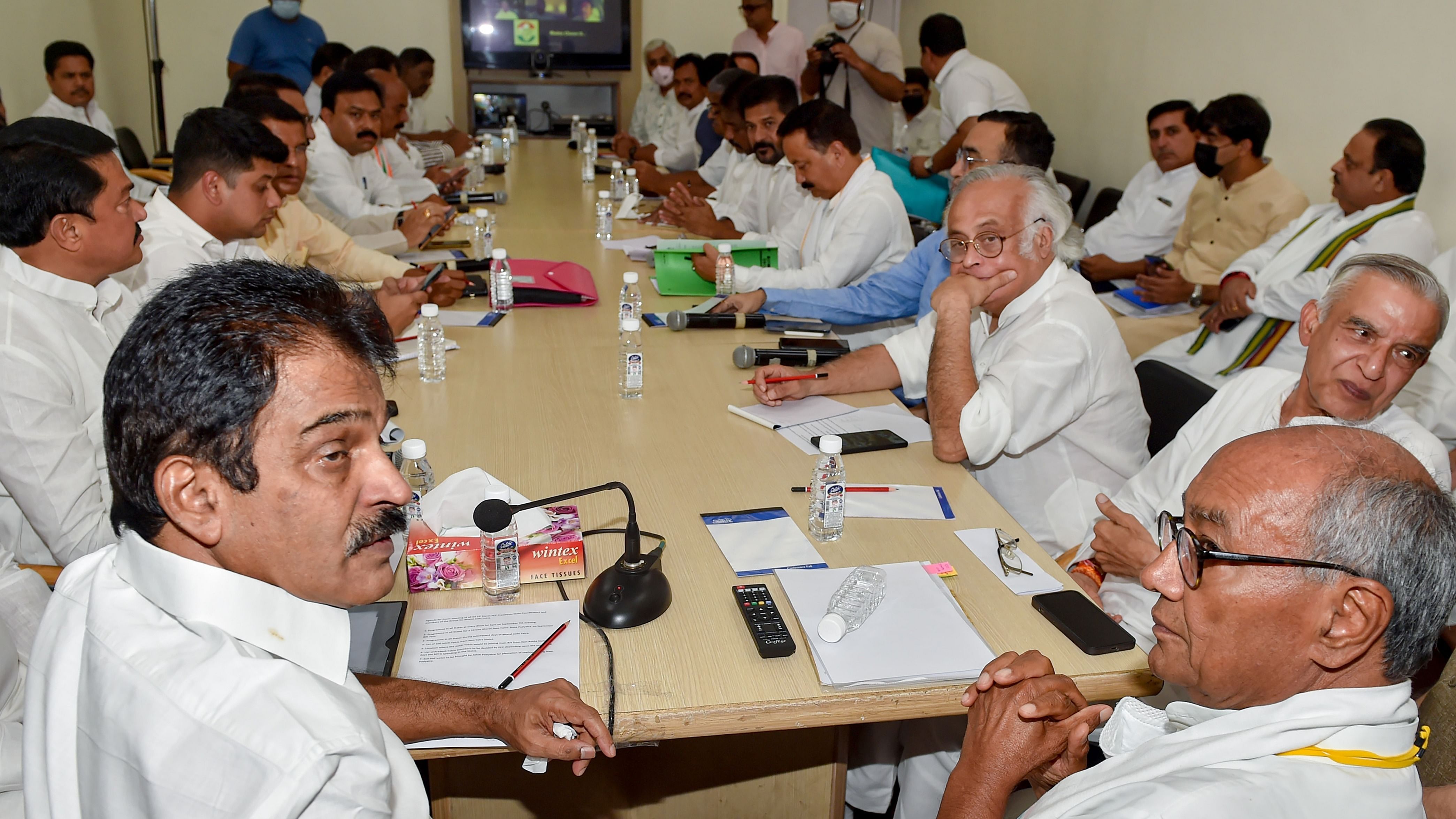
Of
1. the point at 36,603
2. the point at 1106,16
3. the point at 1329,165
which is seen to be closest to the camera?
the point at 36,603

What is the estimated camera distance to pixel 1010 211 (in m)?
2.21

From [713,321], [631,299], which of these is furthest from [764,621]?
[631,299]

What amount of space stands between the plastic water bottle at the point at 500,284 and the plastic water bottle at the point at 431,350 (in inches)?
22.7

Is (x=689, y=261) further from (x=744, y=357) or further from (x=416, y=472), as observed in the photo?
(x=416, y=472)

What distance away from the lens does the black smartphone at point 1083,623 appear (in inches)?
55.5

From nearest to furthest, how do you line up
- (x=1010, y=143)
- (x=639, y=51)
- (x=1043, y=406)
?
(x=1043, y=406), (x=1010, y=143), (x=639, y=51)

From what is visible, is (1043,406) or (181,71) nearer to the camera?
(1043,406)

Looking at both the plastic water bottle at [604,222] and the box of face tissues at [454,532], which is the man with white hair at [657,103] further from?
the box of face tissues at [454,532]

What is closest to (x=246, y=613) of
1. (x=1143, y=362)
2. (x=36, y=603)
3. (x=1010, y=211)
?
(x=36, y=603)

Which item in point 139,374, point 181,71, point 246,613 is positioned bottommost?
point 246,613

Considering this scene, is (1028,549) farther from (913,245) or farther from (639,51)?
(639,51)

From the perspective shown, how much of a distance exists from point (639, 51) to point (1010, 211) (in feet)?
24.6

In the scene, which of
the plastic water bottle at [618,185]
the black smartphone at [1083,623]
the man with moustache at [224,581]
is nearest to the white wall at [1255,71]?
the plastic water bottle at [618,185]

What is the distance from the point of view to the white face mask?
6391 millimetres
